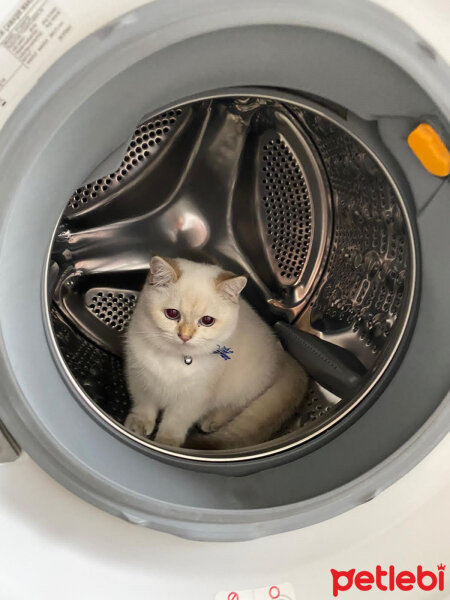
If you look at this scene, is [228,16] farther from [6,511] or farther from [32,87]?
[6,511]

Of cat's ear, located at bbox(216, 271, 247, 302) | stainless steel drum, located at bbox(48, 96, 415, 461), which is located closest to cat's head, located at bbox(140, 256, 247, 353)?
cat's ear, located at bbox(216, 271, 247, 302)

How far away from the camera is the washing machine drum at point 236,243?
685 mm

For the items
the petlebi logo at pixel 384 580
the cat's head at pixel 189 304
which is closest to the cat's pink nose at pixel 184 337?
the cat's head at pixel 189 304

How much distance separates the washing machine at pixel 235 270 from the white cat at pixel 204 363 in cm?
6

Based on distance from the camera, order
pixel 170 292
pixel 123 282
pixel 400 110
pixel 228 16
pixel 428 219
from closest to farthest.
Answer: pixel 228 16 → pixel 400 110 → pixel 428 219 → pixel 170 292 → pixel 123 282

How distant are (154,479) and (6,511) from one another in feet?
0.71

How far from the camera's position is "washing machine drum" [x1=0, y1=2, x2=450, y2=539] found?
69 centimetres

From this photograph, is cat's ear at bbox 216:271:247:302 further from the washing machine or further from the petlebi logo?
the petlebi logo

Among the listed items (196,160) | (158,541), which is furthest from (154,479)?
(196,160)

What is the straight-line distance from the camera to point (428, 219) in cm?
85

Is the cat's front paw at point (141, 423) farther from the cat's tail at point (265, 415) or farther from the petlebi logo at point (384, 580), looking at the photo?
the petlebi logo at point (384, 580)

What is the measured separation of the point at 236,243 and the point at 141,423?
0.43m

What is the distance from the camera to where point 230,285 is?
1103mm

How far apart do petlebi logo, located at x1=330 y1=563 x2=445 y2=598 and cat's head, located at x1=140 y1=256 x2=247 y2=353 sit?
18.9 inches
